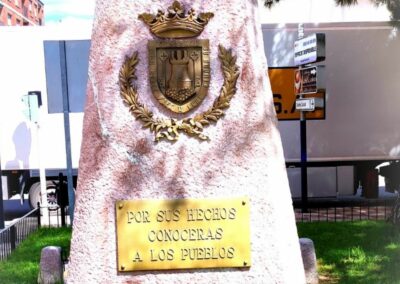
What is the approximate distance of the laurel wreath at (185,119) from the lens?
3.72 m

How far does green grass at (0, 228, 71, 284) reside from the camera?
6611mm

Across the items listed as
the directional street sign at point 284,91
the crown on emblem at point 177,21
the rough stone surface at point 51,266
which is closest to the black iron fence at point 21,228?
the rough stone surface at point 51,266

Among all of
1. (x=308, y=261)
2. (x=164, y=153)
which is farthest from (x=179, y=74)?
(x=308, y=261)

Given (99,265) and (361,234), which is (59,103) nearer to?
(361,234)

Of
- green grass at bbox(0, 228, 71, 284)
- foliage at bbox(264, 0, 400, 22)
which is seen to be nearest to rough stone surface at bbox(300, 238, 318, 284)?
green grass at bbox(0, 228, 71, 284)

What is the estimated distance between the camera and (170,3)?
372 cm

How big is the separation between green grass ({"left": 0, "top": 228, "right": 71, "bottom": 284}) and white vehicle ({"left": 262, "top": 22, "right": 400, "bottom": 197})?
5.72m

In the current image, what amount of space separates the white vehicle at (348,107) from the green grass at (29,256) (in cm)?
572

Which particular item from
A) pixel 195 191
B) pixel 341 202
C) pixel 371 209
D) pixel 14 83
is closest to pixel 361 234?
pixel 371 209

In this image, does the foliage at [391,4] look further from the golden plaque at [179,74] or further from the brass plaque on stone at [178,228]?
the brass plaque on stone at [178,228]

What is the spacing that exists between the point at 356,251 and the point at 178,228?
447cm

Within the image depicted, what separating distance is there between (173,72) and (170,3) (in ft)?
1.66

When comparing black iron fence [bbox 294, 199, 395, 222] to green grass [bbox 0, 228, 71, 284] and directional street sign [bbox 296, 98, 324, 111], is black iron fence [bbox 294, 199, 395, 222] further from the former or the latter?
green grass [bbox 0, 228, 71, 284]

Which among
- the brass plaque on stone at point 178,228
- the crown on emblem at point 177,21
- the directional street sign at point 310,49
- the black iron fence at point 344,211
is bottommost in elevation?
the black iron fence at point 344,211
